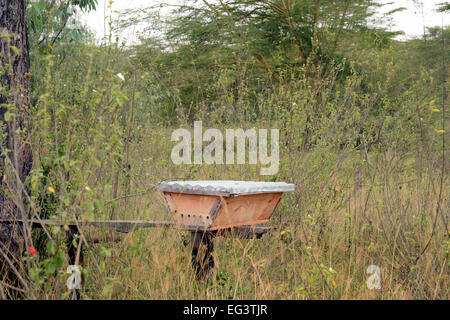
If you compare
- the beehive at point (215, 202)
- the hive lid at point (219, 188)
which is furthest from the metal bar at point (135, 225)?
the hive lid at point (219, 188)

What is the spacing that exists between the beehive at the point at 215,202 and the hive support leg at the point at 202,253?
0.41ft

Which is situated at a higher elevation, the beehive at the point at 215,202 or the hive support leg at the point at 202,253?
the beehive at the point at 215,202

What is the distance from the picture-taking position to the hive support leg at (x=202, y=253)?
10.5ft

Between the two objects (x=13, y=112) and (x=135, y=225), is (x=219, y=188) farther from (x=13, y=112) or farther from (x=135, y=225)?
(x=13, y=112)

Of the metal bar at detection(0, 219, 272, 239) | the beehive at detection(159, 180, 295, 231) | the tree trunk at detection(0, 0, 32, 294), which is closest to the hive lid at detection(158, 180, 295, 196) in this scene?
the beehive at detection(159, 180, 295, 231)

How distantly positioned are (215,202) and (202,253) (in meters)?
0.43

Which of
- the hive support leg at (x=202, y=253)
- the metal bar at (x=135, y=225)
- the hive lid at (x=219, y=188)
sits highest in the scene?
the hive lid at (x=219, y=188)

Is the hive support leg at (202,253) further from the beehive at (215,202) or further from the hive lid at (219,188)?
the hive lid at (219,188)

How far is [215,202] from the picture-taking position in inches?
118

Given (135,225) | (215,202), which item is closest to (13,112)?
(135,225)

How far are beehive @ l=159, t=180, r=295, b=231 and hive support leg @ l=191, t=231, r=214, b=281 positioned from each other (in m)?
0.13

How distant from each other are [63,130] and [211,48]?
6271mm

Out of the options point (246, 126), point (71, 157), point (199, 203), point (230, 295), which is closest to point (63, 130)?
point (71, 157)

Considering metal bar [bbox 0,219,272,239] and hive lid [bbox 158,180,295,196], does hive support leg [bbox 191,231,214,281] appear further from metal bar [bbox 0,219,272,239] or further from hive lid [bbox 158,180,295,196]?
hive lid [bbox 158,180,295,196]
